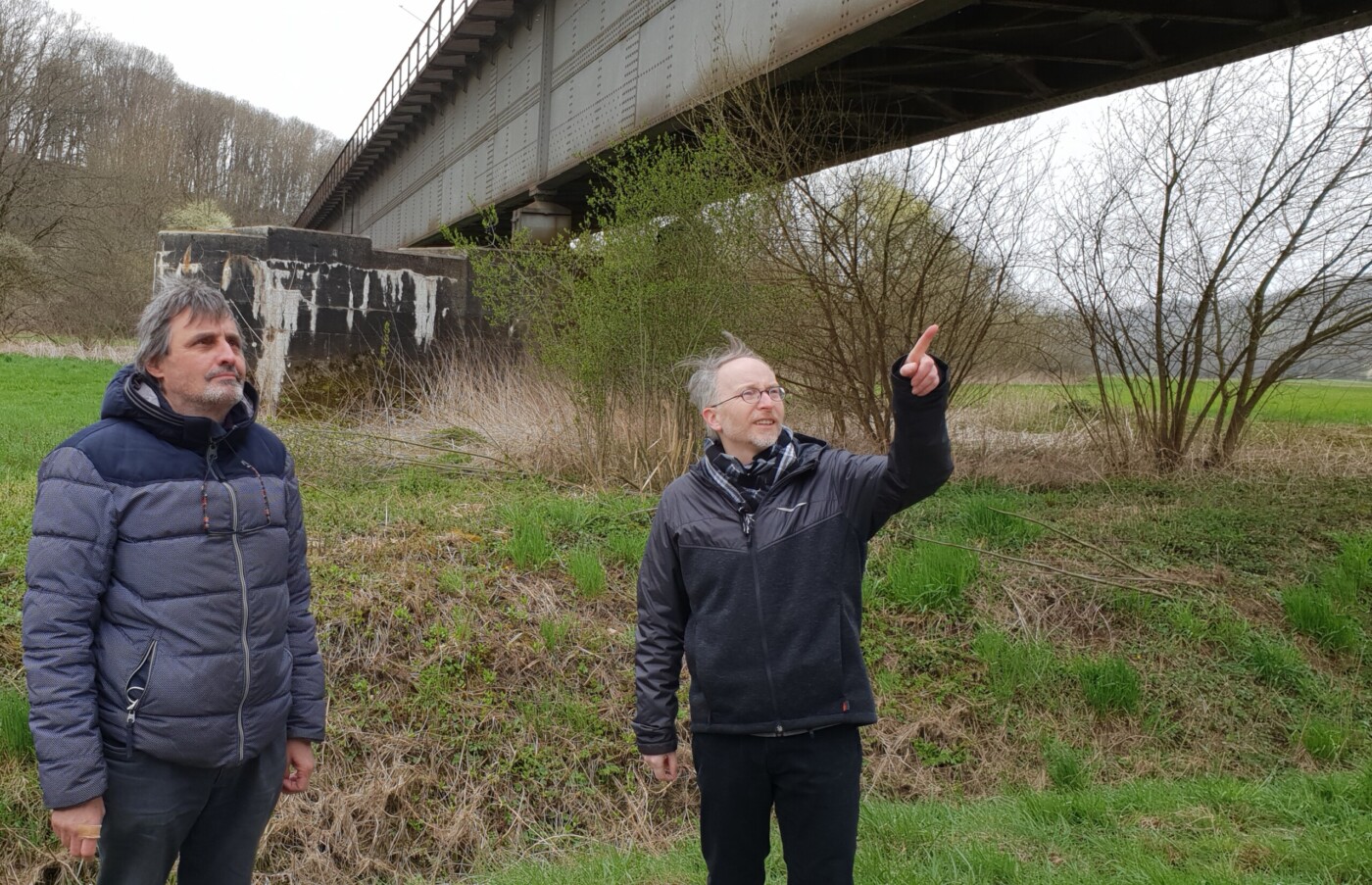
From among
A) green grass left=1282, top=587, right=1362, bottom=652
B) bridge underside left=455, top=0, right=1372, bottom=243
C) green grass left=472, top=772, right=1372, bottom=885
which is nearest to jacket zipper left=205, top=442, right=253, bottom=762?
green grass left=472, top=772, right=1372, bottom=885

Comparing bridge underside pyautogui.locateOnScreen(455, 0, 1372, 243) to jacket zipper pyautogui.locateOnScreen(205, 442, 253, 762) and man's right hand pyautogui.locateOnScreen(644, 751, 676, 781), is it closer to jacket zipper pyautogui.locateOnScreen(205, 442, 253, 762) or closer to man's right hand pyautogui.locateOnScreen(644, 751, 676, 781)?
man's right hand pyautogui.locateOnScreen(644, 751, 676, 781)

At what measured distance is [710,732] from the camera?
2715 mm

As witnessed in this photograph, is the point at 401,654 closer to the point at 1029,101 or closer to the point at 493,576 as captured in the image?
the point at 493,576

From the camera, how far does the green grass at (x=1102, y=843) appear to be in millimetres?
3771

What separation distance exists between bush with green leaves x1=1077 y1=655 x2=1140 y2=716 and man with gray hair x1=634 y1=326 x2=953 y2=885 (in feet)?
12.4

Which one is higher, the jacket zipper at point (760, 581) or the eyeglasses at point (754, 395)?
the eyeglasses at point (754, 395)

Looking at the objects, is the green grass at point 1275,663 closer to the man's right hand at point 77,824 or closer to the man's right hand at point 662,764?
the man's right hand at point 662,764

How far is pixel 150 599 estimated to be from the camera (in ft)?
8.03

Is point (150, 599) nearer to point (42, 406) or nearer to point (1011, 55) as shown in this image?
point (1011, 55)

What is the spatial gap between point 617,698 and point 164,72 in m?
80.4

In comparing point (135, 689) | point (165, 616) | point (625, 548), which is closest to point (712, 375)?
point (165, 616)

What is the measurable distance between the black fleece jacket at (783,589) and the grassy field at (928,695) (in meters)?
1.56

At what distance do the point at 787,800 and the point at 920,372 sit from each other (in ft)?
3.83

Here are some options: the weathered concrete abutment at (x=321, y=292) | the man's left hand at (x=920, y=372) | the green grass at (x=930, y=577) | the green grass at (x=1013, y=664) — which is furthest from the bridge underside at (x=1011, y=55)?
the man's left hand at (x=920, y=372)
